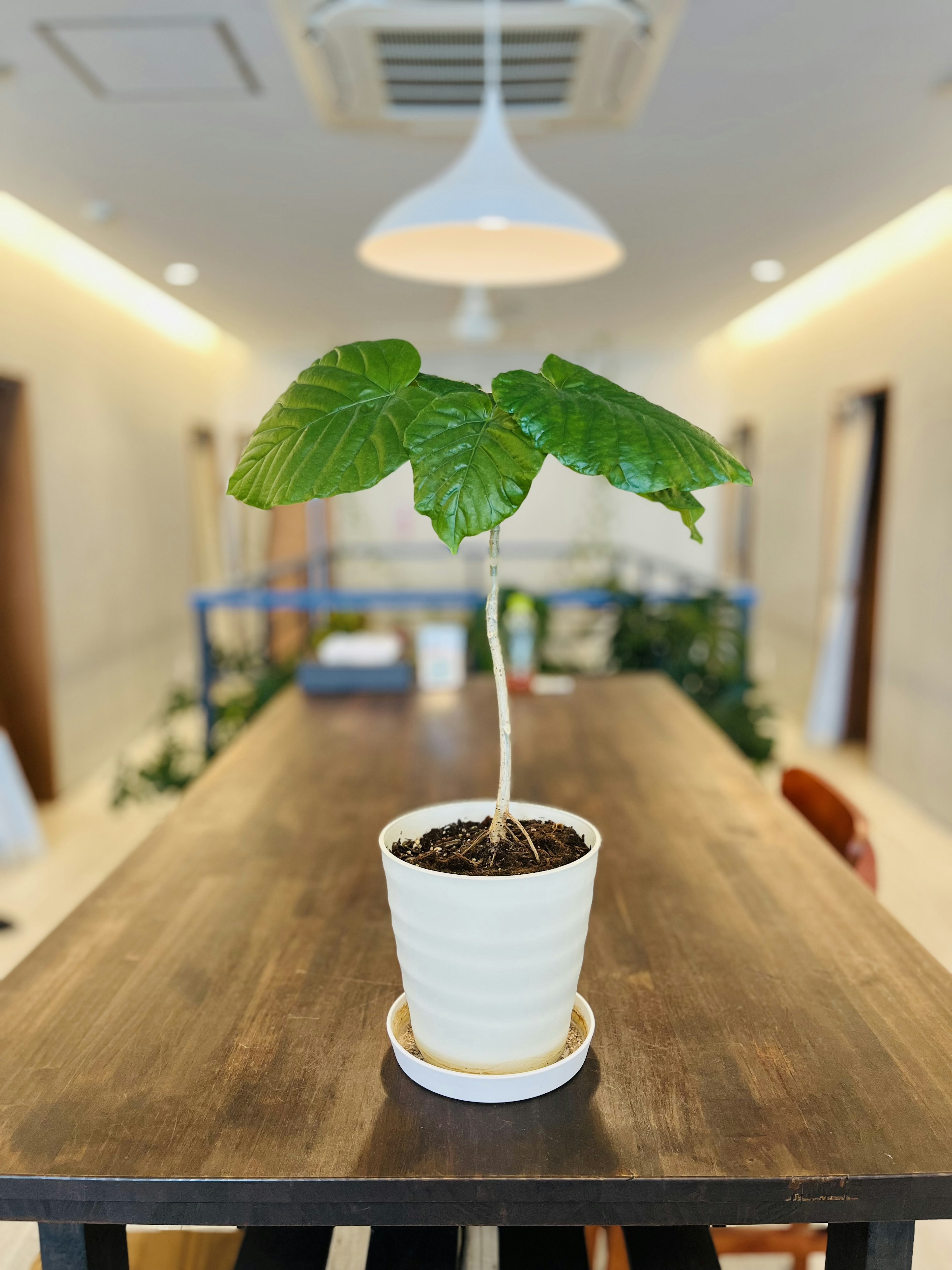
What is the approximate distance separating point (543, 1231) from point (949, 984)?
511 millimetres

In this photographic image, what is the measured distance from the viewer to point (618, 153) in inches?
123

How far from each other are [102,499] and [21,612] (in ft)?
3.25

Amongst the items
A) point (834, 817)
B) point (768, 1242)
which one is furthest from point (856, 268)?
point (768, 1242)

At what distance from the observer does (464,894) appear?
2.60 feet

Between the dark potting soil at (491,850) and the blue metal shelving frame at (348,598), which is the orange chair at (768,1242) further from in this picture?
the blue metal shelving frame at (348,598)

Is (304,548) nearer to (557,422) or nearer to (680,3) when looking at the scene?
(680,3)

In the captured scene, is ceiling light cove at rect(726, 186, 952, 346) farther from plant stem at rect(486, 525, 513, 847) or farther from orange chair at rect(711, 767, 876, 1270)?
plant stem at rect(486, 525, 513, 847)

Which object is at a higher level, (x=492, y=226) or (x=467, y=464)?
(x=492, y=226)

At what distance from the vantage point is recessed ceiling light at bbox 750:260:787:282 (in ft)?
15.3

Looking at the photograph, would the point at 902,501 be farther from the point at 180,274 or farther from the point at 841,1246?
the point at 841,1246

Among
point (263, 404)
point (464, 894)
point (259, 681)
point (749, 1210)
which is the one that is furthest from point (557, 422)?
point (263, 404)

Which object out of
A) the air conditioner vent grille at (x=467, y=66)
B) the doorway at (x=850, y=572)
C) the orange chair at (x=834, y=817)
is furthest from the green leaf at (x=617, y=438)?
the doorway at (x=850, y=572)

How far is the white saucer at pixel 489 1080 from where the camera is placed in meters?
0.83

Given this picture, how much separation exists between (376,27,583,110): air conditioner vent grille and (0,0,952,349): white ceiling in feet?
0.85
